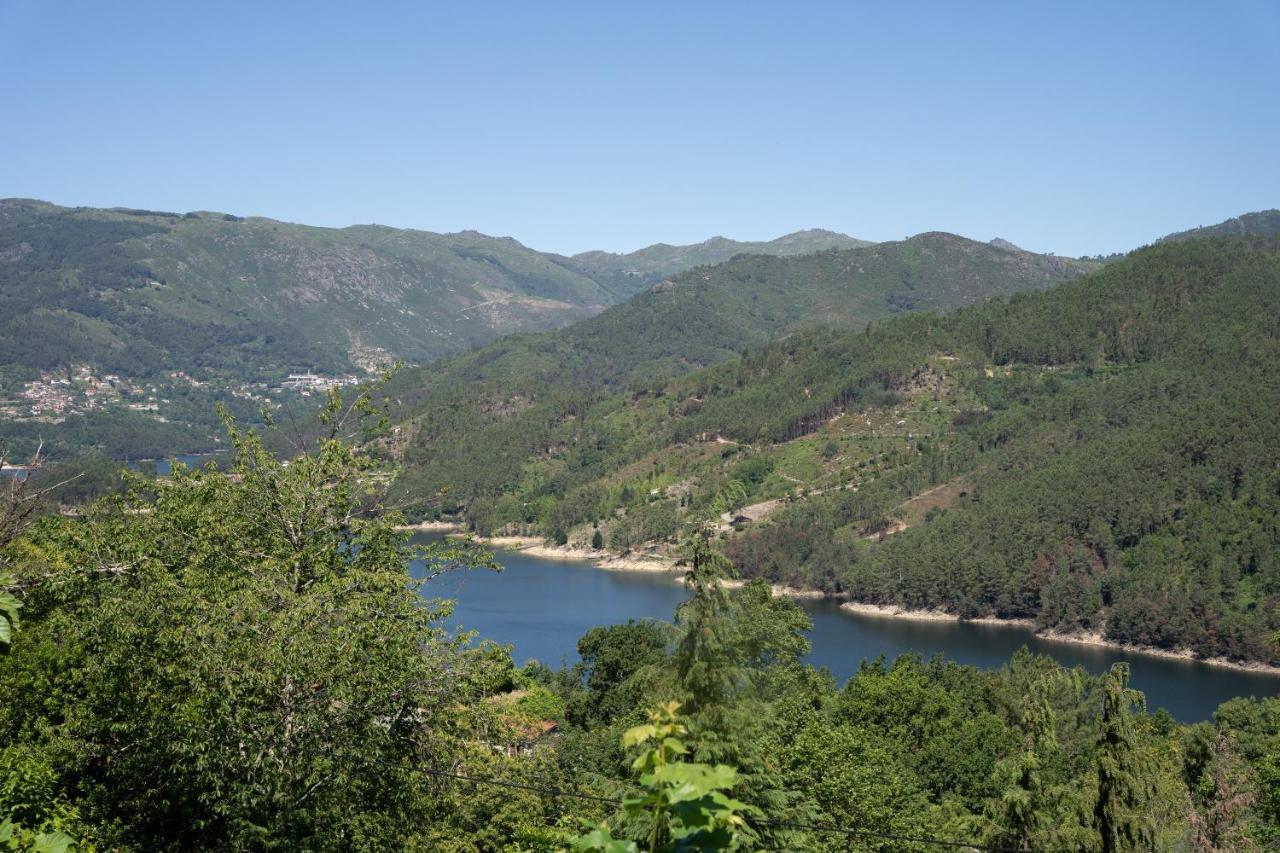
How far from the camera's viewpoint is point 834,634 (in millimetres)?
122688

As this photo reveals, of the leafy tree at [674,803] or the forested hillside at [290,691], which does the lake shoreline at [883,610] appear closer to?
the forested hillside at [290,691]

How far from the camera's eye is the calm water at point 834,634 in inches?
4006

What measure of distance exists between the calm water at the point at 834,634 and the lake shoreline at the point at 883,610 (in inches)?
76.0

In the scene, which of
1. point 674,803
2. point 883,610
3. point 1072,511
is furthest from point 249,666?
point 1072,511

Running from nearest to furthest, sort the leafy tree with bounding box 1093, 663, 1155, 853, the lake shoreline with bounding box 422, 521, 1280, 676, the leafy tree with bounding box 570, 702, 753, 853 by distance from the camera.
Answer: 1. the leafy tree with bounding box 570, 702, 753, 853
2. the leafy tree with bounding box 1093, 663, 1155, 853
3. the lake shoreline with bounding box 422, 521, 1280, 676

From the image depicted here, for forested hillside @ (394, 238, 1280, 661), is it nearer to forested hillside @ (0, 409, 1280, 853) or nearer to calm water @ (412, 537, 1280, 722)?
calm water @ (412, 537, 1280, 722)

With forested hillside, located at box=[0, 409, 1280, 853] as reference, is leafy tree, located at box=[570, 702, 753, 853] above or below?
above

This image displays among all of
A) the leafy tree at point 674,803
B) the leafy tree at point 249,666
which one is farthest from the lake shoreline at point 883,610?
the leafy tree at point 674,803

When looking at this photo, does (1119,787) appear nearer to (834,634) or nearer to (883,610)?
(834,634)

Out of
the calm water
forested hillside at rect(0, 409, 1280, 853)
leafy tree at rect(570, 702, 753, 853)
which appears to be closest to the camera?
leafy tree at rect(570, 702, 753, 853)

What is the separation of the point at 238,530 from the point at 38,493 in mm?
4118

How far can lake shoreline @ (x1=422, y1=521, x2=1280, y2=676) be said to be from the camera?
11544 centimetres

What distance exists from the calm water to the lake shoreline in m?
1.93

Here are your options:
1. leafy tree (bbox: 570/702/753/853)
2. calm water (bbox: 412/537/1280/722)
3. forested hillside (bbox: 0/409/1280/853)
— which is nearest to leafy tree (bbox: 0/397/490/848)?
forested hillside (bbox: 0/409/1280/853)
